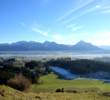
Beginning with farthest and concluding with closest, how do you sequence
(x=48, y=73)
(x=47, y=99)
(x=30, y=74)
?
1. (x=48, y=73)
2. (x=30, y=74)
3. (x=47, y=99)

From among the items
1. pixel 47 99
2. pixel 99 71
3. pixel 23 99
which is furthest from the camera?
pixel 99 71

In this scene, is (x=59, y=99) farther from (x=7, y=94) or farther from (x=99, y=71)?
(x=99, y=71)

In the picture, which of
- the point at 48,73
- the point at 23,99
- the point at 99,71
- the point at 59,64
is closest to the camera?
the point at 23,99

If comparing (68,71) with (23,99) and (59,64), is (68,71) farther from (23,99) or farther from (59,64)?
(23,99)

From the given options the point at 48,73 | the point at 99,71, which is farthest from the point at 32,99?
the point at 99,71

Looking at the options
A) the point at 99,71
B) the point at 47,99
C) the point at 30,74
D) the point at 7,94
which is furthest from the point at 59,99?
the point at 99,71

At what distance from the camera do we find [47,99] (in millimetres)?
26938

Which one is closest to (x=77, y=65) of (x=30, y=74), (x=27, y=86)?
(x=30, y=74)

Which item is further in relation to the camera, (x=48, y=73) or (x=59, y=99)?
(x=48, y=73)

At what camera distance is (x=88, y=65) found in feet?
455

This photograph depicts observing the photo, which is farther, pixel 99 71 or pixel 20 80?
pixel 99 71

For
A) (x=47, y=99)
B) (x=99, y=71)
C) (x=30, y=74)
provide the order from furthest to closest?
(x=99, y=71)
(x=30, y=74)
(x=47, y=99)

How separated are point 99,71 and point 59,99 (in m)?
106

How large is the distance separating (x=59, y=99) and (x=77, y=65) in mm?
112745
